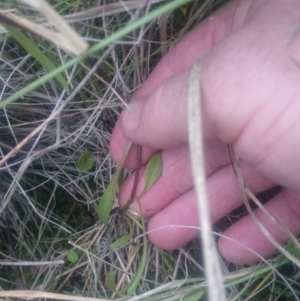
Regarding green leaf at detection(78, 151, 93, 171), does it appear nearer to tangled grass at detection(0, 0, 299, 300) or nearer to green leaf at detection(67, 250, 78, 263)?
tangled grass at detection(0, 0, 299, 300)

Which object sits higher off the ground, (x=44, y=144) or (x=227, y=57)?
(x=227, y=57)

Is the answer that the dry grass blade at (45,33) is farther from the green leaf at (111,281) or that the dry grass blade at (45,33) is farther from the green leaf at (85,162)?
the green leaf at (111,281)

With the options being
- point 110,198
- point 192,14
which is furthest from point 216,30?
point 110,198

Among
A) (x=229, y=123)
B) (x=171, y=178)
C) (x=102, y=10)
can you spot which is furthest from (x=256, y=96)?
(x=171, y=178)

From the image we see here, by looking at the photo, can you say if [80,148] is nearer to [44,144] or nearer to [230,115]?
[44,144]

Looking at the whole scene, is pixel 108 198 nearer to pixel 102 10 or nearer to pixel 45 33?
pixel 102 10

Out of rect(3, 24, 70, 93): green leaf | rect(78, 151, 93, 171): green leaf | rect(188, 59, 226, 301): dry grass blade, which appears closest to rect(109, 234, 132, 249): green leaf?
rect(78, 151, 93, 171): green leaf

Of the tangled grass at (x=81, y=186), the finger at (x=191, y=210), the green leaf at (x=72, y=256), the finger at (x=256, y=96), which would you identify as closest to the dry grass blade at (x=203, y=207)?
the finger at (x=256, y=96)
